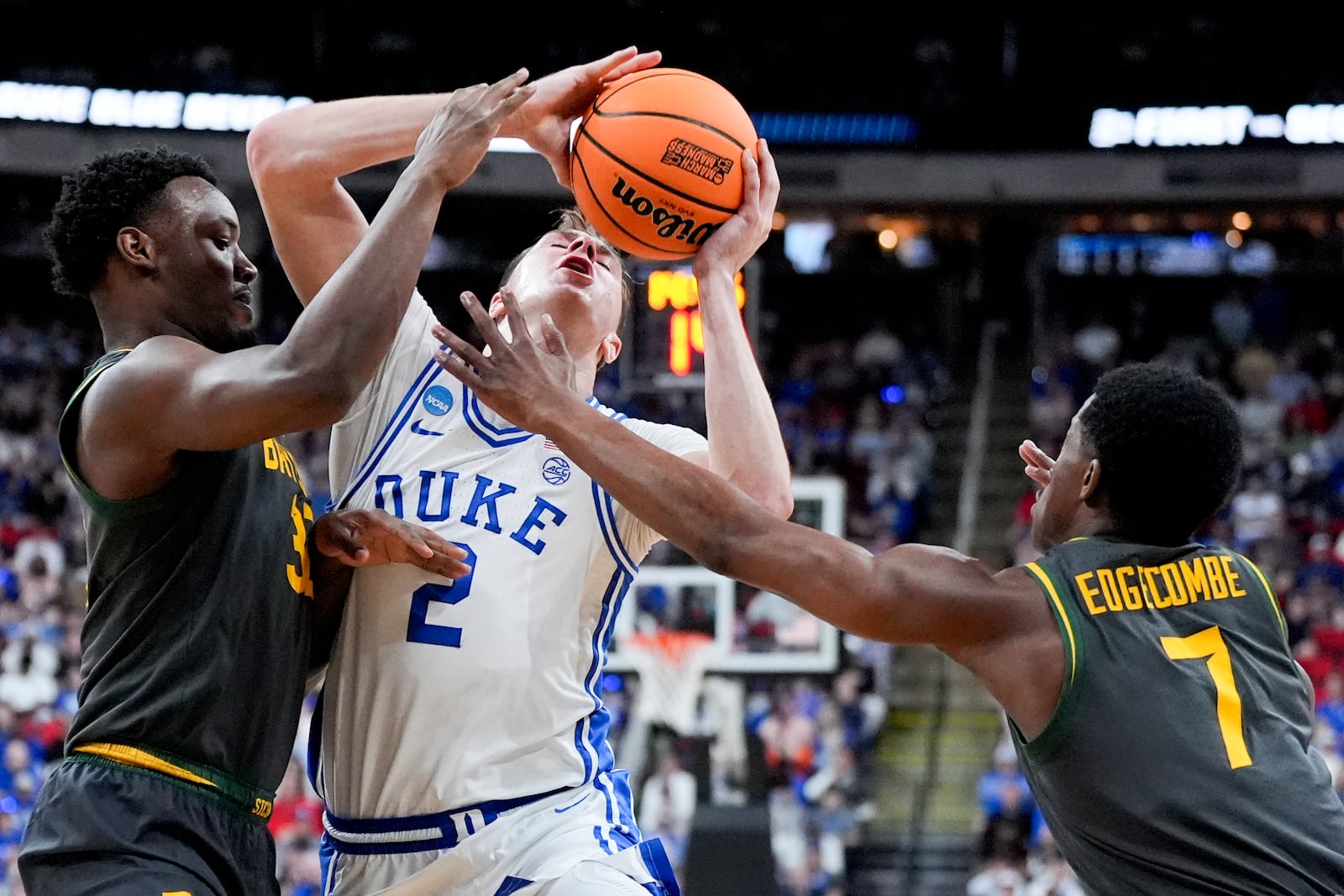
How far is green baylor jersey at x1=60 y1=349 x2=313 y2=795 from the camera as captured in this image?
2.88 m

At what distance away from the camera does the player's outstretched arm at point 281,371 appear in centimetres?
268

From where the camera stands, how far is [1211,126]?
18031 millimetres

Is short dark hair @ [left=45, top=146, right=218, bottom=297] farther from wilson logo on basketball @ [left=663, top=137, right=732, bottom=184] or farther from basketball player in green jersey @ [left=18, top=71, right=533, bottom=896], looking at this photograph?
wilson logo on basketball @ [left=663, top=137, right=732, bottom=184]

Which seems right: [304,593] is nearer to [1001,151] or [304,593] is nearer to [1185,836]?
[1185,836]

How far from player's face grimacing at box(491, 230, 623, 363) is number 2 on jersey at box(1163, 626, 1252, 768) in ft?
5.29

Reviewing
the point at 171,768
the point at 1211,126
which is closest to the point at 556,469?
the point at 171,768

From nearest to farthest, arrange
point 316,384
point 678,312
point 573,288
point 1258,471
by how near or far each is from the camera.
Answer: point 316,384, point 573,288, point 678,312, point 1258,471

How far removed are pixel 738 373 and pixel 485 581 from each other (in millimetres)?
754

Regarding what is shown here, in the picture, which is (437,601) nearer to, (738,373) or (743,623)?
(738,373)

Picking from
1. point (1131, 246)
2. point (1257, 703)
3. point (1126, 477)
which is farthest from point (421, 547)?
point (1131, 246)

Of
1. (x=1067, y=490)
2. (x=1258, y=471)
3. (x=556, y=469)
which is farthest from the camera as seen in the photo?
(x=1258, y=471)

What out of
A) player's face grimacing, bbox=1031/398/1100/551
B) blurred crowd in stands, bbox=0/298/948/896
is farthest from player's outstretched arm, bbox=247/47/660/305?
blurred crowd in stands, bbox=0/298/948/896

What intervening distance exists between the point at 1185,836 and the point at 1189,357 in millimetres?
16429

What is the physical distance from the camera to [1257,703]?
278 centimetres
